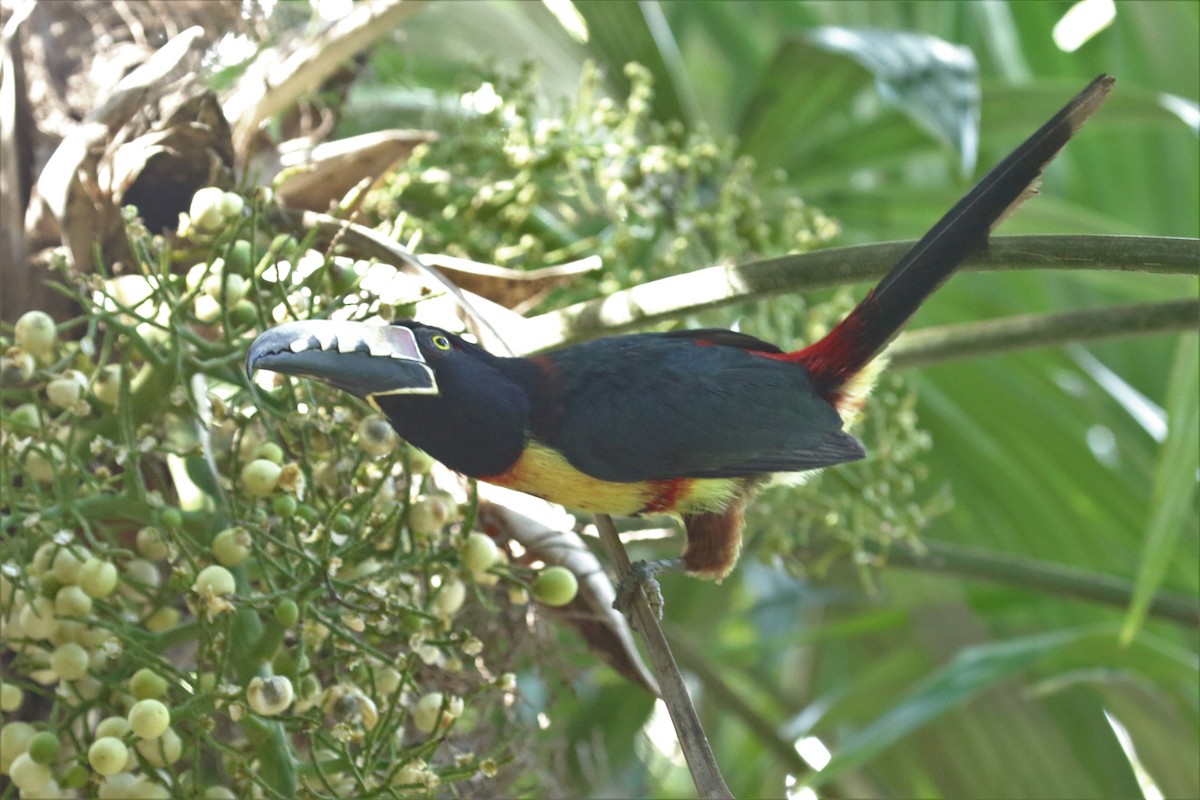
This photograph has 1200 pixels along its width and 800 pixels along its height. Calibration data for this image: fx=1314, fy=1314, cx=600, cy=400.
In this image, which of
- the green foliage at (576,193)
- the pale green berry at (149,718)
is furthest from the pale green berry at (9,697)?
the green foliage at (576,193)

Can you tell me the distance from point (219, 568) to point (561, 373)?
381 millimetres

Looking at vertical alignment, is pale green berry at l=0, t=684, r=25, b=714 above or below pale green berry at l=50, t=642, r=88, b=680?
below

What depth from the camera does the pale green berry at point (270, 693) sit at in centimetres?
100

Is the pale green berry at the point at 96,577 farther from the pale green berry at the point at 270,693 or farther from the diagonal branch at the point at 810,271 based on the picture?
the diagonal branch at the point at 810,271

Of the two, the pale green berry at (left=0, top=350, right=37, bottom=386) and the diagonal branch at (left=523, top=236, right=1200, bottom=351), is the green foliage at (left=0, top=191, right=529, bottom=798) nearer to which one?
the pale green berry at (left=0, top=350, right=37, bottom=386)

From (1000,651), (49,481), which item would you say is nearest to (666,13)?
(1000,651)

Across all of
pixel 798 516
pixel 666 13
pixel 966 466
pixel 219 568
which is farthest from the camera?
pixel 666 13

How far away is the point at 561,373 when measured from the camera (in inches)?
49.5

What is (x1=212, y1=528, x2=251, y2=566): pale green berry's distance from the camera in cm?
107

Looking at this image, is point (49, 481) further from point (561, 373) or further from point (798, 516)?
point (798, 516)

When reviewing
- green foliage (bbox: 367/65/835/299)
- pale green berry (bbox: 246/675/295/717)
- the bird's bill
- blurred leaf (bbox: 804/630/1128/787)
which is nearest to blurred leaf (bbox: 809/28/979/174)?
green foliage (bbox: 367/65/835/299)

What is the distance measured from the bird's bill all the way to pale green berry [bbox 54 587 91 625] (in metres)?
0.24

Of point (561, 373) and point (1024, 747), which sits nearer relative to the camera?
point (561, 373)

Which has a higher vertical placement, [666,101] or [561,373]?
[666,101]
